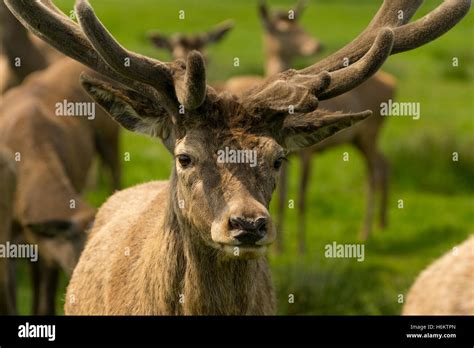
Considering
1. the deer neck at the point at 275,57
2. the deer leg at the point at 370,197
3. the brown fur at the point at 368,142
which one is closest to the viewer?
the brown fur at the point at 368,142

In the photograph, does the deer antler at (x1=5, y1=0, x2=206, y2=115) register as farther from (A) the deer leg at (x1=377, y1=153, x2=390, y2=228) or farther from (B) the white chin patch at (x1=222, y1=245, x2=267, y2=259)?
(A) the deer leg at (x1=377, y1=153, x2=390, y2=228)

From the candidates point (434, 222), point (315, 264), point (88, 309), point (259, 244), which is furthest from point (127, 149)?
point (259, 244)

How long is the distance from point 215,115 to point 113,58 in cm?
58

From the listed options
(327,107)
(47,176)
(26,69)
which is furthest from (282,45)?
(47,176)

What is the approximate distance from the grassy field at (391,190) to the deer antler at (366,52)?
4270 millimetres

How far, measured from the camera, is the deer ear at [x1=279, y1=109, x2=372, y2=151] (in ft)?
18.8

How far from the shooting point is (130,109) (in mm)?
5754

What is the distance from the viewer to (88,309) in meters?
6.36

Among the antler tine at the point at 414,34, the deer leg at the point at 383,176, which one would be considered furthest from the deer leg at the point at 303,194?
the antler tine at the point at 414,34

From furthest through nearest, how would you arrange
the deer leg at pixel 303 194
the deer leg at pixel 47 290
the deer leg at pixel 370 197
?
1. the deer leg at pixel 370 197
2. the deer leg at pixel 303 194
3. the deer leg at pixel 47 290

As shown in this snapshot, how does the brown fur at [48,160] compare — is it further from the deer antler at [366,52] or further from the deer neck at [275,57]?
the deer neck at [275,57]

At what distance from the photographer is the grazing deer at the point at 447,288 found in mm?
6211

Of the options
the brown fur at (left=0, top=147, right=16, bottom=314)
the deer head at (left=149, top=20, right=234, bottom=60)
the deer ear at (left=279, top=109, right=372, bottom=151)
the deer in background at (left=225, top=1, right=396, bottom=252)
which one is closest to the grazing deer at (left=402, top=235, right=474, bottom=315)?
the deer ear at (left=279, top=109, right=372, bottom=151)
